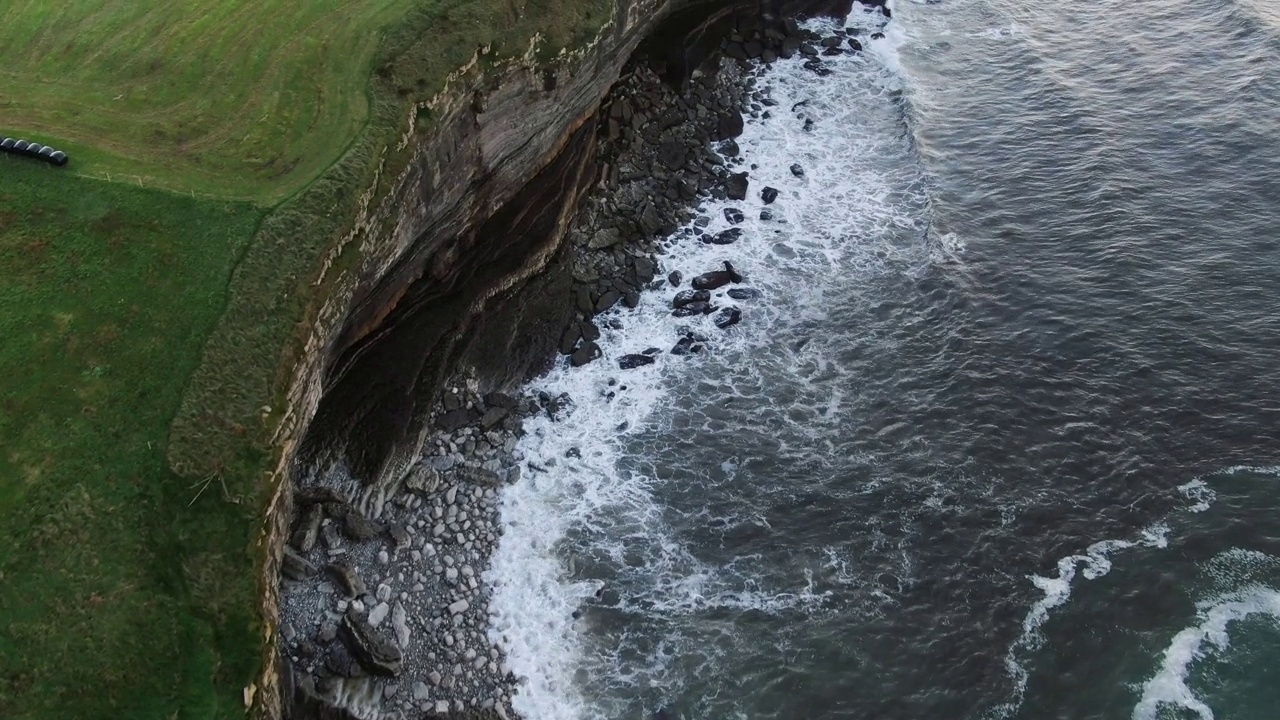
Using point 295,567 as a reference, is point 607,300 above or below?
above

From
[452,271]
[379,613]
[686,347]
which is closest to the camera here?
[379,613]

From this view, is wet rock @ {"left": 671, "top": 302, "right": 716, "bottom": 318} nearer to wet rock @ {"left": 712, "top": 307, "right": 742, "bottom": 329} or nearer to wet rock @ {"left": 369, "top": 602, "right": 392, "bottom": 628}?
wet rock @ {"left": 712, "top": 307, "right": 742, "bottom": 329}

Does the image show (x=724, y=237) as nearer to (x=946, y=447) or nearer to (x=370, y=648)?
(x=946, y=447)

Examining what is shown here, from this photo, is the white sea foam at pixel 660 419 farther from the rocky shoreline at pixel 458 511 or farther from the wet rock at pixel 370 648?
the wet rock at pixel 370 648

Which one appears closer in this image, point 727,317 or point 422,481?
point 422,481

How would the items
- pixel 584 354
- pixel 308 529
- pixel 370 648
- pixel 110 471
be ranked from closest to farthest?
pixel 110 471, pixel 370 648, pixel 308 529, pixel 584 354

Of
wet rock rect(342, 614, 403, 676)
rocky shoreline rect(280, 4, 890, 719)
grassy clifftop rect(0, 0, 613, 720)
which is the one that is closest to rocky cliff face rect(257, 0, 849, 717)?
rocky shoreline rect(280, 4, 890, 719)

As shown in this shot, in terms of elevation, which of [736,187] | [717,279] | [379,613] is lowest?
[379,613]

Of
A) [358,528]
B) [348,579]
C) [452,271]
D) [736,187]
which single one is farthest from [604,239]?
[348,579]
